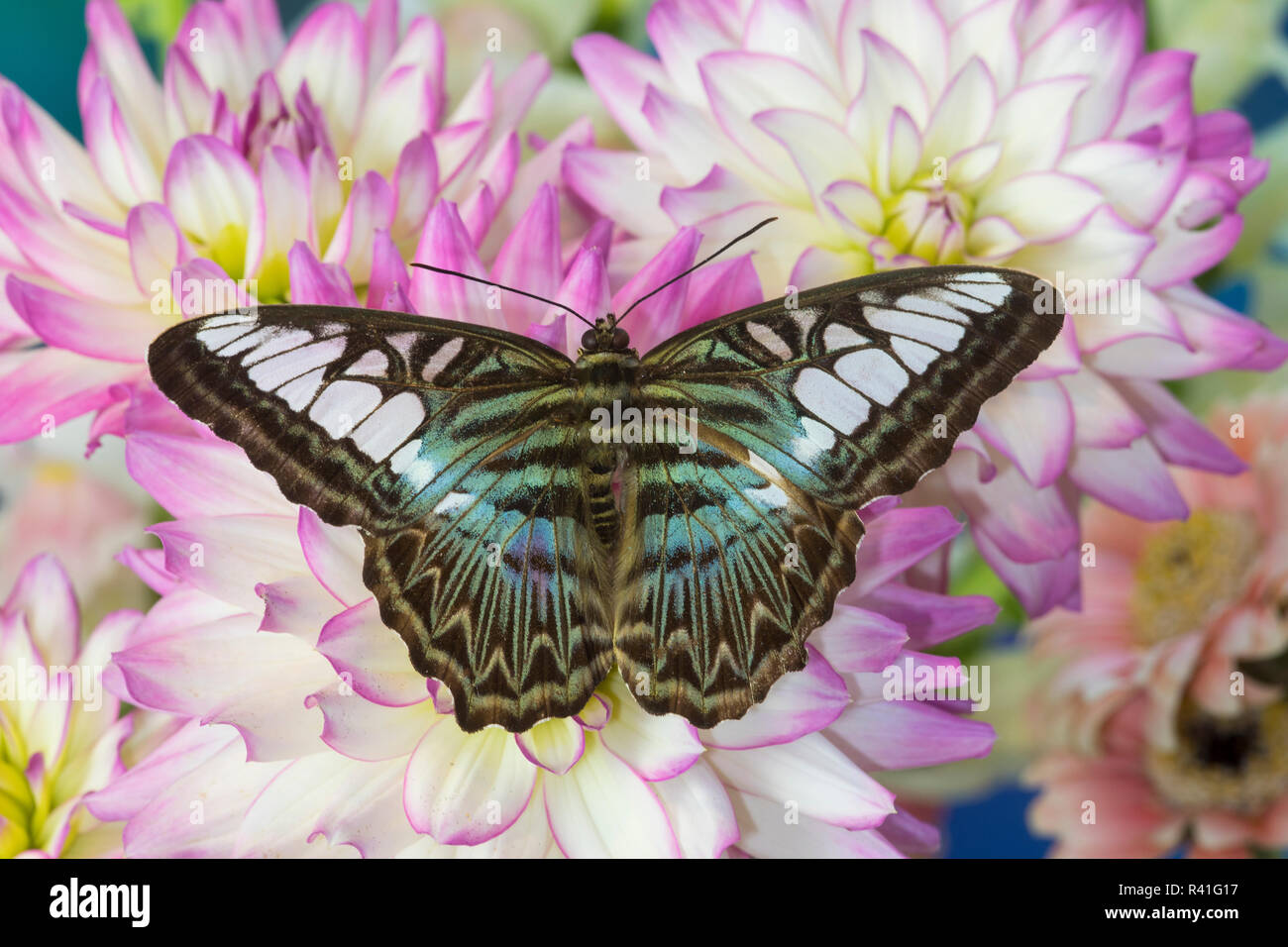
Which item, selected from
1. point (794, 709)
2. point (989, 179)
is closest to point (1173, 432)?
point (989, 179)

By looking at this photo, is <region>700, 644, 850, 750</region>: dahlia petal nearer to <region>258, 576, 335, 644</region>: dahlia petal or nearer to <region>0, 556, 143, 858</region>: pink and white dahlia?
<region>258, 576, 335, 644</region>: dahlia petal

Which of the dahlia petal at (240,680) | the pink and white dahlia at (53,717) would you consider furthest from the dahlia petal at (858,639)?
the pink and white dahlia at (53,717)

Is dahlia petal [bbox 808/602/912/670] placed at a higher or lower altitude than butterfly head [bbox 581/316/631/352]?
lower

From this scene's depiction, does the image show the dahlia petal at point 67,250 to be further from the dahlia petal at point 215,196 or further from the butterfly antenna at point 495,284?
the butterfly antenna at point 495,284

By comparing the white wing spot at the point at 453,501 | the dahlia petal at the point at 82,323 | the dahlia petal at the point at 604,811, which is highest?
the dahlia petal at the point at 82,323

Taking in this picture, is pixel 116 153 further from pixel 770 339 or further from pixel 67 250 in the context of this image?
pixel 770 339

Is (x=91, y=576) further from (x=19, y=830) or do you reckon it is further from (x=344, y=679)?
(x=344, y=679)

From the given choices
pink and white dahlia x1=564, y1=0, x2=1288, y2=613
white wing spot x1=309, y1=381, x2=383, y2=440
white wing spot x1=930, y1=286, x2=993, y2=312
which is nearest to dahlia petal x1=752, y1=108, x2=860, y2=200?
pink and white dahlia x1=564, y1=0, x2=1288, y2=613
